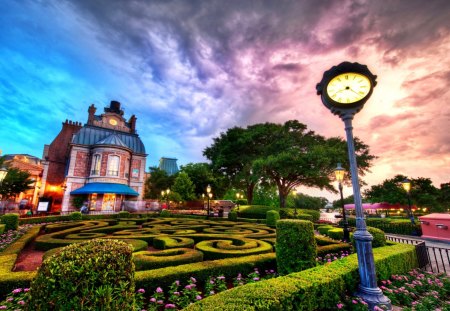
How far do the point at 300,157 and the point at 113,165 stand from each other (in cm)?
2425

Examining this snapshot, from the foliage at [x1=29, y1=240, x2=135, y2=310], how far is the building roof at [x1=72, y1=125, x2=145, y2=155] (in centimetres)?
3023

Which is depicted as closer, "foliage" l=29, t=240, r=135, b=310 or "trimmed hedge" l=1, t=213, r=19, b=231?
"foliage" l=29, t=240, r=135, b=310

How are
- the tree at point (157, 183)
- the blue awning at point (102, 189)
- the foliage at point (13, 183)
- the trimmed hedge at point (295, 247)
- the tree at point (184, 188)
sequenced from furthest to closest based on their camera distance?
the tree at point (157, 183) < the tree at point (184, 188) < the foliage at point (13, 183) < the blue awning at point (102, 189) < the trimmed hedge at point (295, 247)

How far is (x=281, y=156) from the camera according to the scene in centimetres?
2286

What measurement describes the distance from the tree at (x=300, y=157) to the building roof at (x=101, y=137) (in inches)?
776

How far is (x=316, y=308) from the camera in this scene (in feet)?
12.5

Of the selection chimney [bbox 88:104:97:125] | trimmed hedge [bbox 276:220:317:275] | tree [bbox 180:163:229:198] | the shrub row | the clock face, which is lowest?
the shrub row

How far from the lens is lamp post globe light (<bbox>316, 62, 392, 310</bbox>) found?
4152mm

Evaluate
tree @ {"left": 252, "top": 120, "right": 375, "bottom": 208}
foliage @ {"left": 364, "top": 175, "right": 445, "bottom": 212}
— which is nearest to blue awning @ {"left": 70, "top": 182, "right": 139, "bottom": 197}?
tree @ {"left": 252, "top": 120, "right": 375, "bottom": 208}

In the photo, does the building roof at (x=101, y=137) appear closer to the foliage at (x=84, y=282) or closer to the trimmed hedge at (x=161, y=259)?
the trimmed hedge at (x=161, y=259)

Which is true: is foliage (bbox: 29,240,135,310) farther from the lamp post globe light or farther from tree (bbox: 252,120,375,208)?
tree (bbox: 252,120,375,208)

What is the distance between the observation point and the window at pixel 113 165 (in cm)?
2834

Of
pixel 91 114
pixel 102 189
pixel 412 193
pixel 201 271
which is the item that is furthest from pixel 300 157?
pixel 412 193

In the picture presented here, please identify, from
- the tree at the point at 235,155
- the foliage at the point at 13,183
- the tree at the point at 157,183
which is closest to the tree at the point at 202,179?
the tree at the point at 235,155
